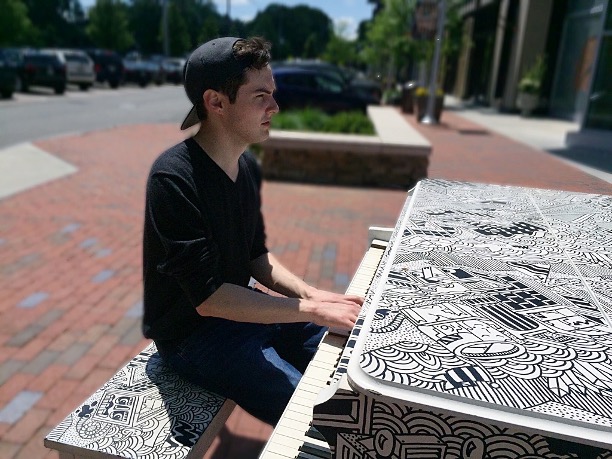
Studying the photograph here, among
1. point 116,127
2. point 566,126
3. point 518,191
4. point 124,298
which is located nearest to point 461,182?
point 518,191

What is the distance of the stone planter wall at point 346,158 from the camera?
7602 mm

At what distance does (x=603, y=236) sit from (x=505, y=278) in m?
0.54

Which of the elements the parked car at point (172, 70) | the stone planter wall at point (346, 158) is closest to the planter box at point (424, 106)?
the stone planter wall at point (346, 158)

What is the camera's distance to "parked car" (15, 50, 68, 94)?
22047 millimetres

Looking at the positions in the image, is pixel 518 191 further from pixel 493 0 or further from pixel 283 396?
pixel 493 0

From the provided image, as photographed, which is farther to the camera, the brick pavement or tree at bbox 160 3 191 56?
the brick pavement

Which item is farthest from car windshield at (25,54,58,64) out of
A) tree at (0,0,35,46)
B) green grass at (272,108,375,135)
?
tree at (0,0,35,46)

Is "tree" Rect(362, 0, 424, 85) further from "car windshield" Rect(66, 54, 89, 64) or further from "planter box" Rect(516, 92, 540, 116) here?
"car windshield" Rect(66, 54, 89, 64)

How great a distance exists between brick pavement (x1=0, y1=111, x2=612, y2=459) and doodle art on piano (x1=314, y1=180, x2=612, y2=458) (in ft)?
2.00

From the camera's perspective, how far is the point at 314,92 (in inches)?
508

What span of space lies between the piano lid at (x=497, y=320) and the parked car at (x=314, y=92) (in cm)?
1146

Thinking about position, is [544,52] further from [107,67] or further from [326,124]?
[107,67]

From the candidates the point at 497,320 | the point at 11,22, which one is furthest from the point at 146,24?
the point at 497,320

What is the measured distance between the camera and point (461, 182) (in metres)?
2.28
